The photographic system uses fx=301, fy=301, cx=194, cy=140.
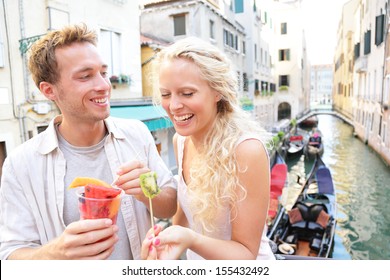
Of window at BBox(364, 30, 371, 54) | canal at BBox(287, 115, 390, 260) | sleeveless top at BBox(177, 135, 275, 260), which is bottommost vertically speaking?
canal at BBox(287, 115, 390, 260)

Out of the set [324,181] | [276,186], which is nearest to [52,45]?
[276,186]

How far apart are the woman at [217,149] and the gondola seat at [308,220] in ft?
7.54

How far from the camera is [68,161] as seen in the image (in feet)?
2.06

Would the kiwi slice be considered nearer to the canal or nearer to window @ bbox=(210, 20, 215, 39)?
the canal

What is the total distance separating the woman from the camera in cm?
54

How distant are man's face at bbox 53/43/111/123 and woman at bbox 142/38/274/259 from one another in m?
0.13

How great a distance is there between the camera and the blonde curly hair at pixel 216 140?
0.56 metres

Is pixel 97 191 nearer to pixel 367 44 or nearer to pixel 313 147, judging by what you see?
pixel 367 44

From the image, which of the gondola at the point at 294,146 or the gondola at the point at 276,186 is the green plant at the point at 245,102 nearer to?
the gondola at the point at 276,186

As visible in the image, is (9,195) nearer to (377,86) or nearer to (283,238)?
(377,86)

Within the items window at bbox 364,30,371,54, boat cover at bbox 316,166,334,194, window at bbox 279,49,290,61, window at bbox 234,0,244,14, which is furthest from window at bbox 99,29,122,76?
window at bbox 279,49,290,61

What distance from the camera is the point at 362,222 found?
145 inches

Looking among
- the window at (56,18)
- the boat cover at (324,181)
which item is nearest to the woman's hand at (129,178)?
the window at (56,18)

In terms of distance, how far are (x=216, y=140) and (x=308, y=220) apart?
2.46 meters
